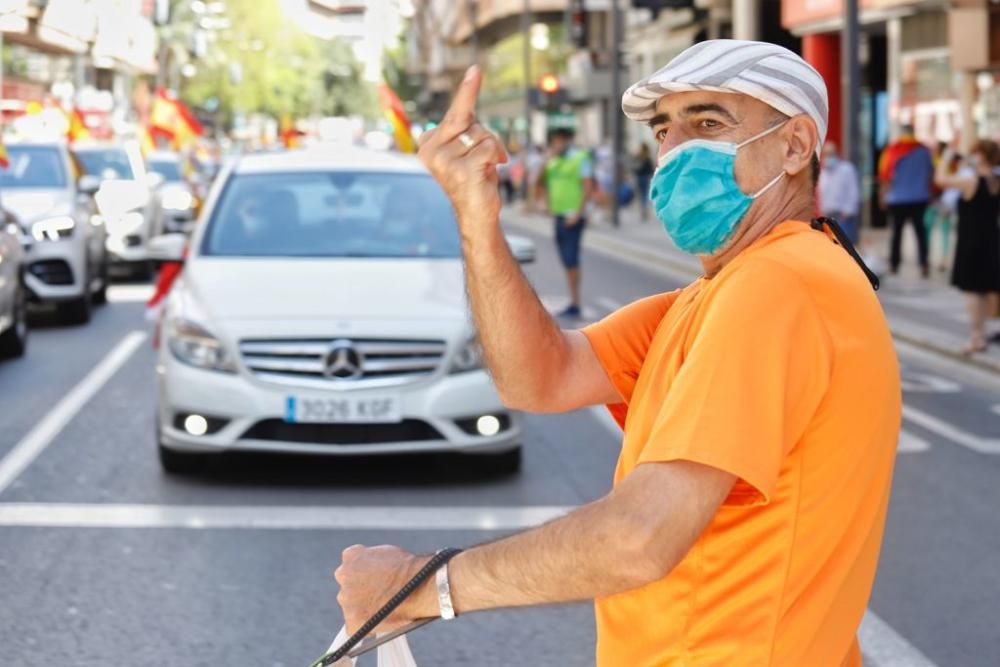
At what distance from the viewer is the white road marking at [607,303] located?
19.6 meters

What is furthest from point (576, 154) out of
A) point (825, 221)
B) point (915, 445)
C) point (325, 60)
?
point (325, 60)

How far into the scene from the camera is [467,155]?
241 centimetres

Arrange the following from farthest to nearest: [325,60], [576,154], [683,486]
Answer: [325,60]
[576,154]
[683,486]

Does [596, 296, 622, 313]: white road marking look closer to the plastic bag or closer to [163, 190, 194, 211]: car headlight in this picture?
[163, 190, 194, 211]: car headlight

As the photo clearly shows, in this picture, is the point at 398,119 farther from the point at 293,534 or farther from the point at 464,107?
the point at 464,107

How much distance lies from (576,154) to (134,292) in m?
6.01

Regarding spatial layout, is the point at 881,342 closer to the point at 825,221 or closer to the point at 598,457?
the point at 825,221

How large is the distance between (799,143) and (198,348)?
6.56 meters

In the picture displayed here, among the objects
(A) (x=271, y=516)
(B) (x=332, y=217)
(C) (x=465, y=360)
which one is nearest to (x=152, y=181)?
(B) (x=332, y=217)

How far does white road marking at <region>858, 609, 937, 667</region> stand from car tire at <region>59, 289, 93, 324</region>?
40.4 ft

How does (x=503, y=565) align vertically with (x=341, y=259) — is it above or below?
above

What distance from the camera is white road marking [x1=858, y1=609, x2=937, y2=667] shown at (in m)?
5.71

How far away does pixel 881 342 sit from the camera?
7.39ft

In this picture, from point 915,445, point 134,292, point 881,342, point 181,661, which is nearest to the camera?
point 881,342
